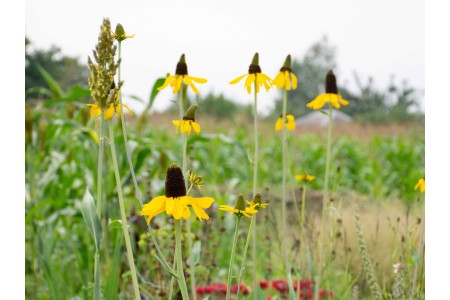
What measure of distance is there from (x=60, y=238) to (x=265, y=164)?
3906 mm

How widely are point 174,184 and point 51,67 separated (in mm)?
3188

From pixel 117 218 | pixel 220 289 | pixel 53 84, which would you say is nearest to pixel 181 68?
pixel 220 289

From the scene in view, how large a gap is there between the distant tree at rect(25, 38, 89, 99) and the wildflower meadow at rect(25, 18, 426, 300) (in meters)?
0.10

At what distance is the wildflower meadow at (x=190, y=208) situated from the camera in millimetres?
1187

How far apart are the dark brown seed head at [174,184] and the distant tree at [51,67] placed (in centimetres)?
233

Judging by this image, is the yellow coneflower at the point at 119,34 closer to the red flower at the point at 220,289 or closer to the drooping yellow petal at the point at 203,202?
the drooping yellow petal at the point at 203,202

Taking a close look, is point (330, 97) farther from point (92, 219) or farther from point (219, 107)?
point (219, 107)

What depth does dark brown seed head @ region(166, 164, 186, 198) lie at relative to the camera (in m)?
1.02

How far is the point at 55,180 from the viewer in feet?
10.8

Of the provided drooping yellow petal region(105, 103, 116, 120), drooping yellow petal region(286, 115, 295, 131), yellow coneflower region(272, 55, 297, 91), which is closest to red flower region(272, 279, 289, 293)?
drooping yellow petal region(286, 115, 295, 131)

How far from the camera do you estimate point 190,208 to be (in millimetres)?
3381

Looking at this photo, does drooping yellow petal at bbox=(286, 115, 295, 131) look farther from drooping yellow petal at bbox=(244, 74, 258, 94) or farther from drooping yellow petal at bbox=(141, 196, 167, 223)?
drooping yellow petal at bbox=(141, 196, 167, 223)
